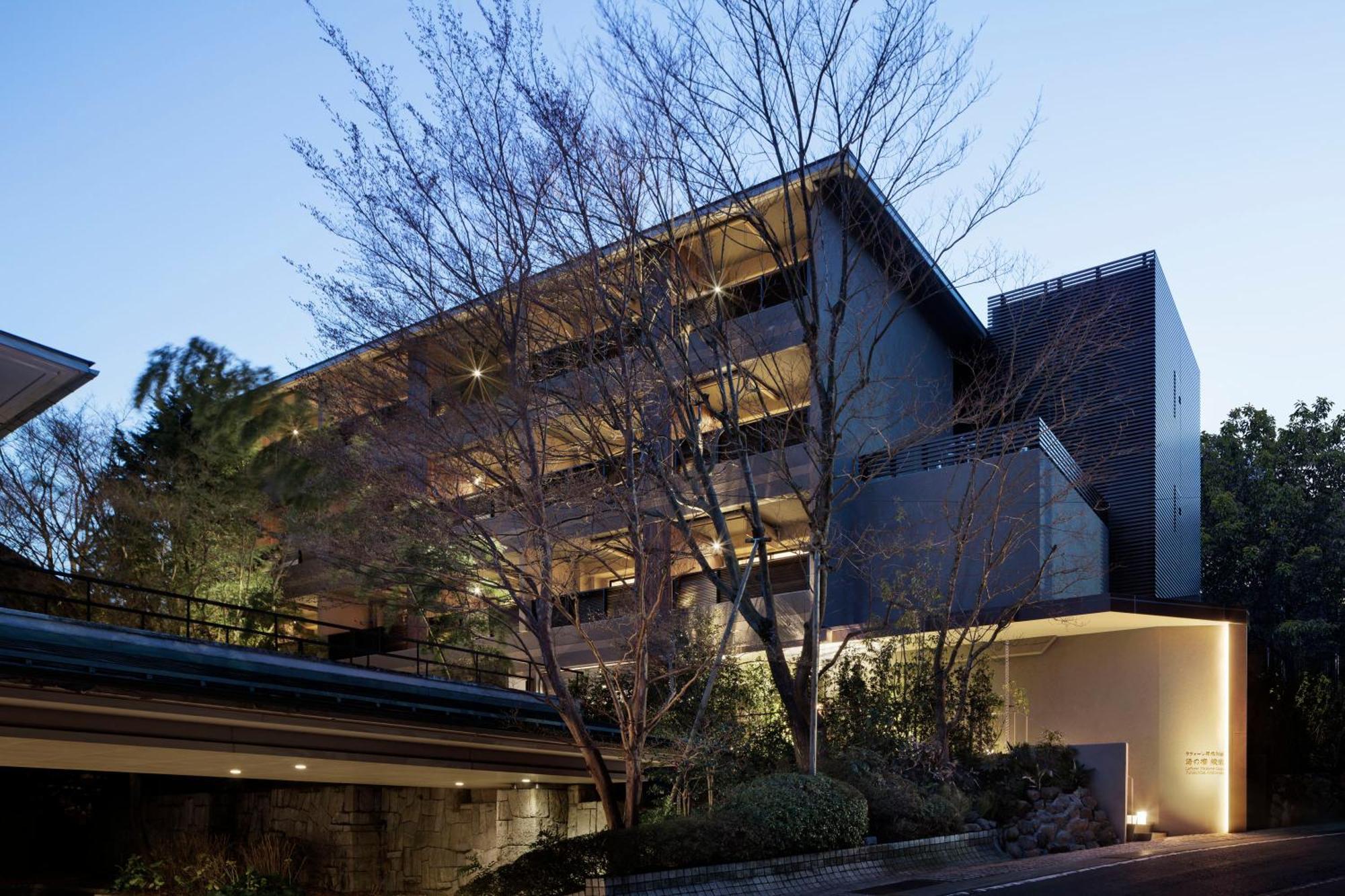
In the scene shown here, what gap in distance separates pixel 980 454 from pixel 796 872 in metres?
10.4

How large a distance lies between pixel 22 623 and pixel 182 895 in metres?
7.46

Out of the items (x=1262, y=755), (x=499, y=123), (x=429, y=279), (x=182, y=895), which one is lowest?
(x=182, y=895)

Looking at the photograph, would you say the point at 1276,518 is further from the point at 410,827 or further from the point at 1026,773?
the point at 410,827

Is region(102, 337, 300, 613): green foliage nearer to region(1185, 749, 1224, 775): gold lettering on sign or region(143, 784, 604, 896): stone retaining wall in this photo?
region(143, 784, 604, 896): stone retaining wall

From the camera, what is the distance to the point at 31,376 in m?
14.9

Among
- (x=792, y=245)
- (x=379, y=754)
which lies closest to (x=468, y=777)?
(x=379, y=754)

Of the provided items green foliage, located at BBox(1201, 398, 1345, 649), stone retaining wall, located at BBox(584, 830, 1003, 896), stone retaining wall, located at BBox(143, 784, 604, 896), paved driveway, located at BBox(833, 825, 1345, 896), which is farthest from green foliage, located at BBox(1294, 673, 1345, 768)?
stone retaining wall, located at BBox(143, 784, 604, 896)

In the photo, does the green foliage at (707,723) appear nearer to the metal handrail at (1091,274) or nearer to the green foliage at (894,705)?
the green foliage at (894,705)

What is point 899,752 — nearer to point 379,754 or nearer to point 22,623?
point 379,754

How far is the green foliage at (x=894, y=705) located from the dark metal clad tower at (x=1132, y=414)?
7.37m

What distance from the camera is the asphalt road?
1259 cm

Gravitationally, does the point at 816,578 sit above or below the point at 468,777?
above

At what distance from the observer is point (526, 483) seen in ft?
48.8

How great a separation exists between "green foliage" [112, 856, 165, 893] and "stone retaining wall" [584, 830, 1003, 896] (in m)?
11.0
